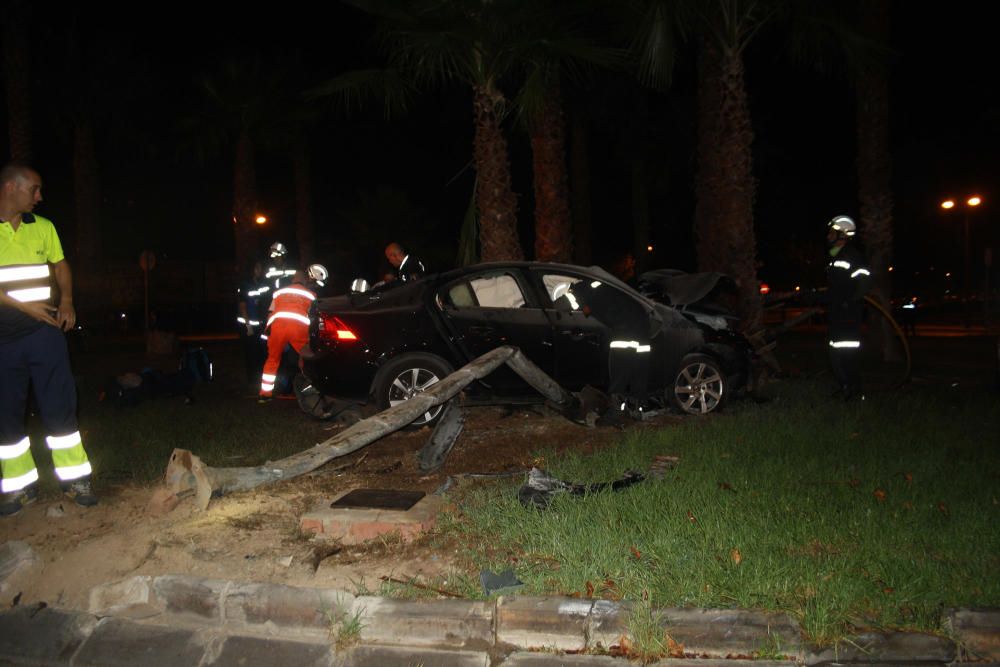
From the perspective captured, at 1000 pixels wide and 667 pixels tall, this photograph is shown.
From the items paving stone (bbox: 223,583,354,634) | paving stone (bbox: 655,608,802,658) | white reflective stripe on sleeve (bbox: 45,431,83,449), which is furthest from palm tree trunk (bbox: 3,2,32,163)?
paving stone (bbox: 655,608,802,658)

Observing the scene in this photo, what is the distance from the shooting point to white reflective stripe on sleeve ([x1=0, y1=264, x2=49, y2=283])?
5.31m

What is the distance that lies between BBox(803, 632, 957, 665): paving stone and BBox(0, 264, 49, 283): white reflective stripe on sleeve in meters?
4.98

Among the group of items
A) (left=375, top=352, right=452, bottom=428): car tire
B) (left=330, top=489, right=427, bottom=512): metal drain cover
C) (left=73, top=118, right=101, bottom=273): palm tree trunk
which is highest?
(left=73, top=118, right=101, bottom=273): palm tree trunk

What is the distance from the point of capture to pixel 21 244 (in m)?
5.46

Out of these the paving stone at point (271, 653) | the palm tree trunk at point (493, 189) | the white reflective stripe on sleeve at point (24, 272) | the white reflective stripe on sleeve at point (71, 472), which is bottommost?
the paving stone at point (271, 653)

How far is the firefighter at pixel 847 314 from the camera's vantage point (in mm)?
8977

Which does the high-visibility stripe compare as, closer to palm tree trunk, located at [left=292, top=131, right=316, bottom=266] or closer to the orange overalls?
the orange overalls

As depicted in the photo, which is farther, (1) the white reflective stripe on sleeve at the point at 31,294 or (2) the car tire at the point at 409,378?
(2) the car tire at the point at 409,378

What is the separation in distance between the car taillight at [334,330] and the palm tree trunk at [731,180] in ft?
19.3

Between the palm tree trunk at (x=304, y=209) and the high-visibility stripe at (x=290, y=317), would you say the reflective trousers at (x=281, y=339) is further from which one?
the palm tree trunk at (x=304, y=209)

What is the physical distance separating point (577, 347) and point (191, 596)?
468 cm

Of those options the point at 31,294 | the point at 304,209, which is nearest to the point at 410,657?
the point at 31,294

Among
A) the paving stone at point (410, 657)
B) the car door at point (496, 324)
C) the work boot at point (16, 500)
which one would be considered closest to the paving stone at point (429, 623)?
the paving stone at point (410, 657)

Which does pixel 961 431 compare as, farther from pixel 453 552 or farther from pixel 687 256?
pixel 687 256
